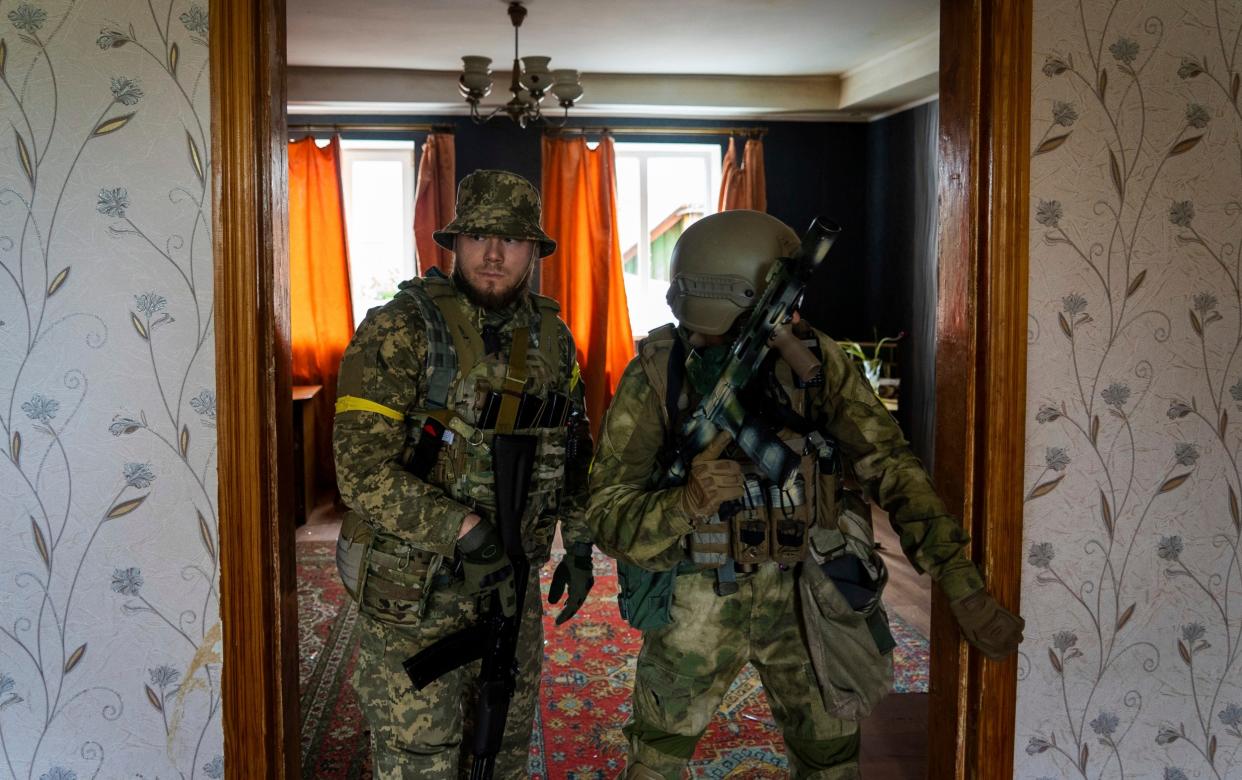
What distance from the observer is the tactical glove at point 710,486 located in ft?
5.22

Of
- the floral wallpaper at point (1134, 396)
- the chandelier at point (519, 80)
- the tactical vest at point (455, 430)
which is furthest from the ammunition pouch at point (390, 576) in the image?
the chandelier at point (519, 80)

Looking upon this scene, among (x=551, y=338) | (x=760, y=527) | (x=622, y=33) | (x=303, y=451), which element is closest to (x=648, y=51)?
(x=622, y=33)

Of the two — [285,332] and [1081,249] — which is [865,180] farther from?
[285,332]

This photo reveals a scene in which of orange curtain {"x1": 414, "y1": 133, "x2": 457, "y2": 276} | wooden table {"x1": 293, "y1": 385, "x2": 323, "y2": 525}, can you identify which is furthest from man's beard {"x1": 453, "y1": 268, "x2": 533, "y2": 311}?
orange curtain {"x1": 414, "y1": 133, "x2": 457, "y2": 276}

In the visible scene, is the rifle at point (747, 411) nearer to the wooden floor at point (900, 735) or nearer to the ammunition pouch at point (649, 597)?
the ammunition pouch at point (649, 597)

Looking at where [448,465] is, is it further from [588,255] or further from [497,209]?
[588,255]

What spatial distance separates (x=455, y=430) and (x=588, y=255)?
4665mm

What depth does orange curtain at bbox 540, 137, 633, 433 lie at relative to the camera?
6371 millimetres

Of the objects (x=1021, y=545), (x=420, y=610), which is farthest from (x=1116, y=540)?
(x=420, y=610)

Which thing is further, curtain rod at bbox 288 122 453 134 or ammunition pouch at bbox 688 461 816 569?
curtain rod at bbox 288 122 453 134

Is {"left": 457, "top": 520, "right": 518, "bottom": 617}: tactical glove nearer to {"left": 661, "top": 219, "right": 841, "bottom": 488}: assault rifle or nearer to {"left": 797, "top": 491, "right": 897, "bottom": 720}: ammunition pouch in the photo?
{"left": 661, "top": 219, "right": 841, "bottom": 488}: assault rifle

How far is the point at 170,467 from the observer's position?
174 cm

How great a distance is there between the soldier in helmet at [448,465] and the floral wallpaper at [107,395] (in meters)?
0.28

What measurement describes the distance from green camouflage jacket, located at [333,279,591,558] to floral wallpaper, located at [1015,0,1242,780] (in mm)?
1144
